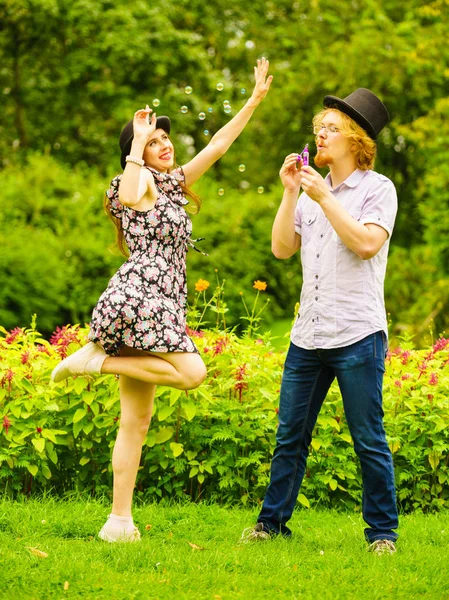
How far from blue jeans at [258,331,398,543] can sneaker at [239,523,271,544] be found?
1.3 inches

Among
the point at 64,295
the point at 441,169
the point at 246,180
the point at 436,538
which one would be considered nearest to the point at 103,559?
the point at 436,538

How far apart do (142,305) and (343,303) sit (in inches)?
32.3

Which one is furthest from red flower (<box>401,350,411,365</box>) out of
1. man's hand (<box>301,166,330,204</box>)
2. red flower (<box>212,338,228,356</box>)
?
man's hand (<box>301,166,330,204</box>)

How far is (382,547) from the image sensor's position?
3.76m

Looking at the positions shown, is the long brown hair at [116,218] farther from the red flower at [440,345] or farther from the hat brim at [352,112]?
the red flower at [440,345]

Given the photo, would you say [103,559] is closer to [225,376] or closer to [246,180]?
[225,376]

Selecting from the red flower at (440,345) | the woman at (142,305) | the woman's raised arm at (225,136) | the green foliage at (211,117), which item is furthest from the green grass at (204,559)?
the green foliage at (211,117)

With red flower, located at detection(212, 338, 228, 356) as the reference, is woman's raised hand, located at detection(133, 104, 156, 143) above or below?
above

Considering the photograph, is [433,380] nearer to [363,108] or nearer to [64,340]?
[363,108]

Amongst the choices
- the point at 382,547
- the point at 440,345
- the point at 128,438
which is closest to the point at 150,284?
the point at 128,438

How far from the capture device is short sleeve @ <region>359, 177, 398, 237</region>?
3.68 m

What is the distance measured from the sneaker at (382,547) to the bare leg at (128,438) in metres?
1.05

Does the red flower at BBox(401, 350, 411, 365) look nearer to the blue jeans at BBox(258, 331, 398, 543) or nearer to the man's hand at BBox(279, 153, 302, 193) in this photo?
the blue jeans at BBox(258, 331, 398, 543)

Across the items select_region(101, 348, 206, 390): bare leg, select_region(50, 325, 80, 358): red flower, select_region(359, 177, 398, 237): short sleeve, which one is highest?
select_region(359, 177, 398, 237): short sleeve
